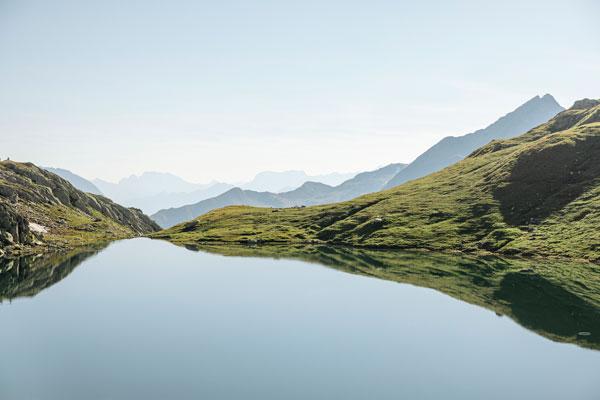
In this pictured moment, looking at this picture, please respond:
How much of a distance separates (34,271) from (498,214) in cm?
13710

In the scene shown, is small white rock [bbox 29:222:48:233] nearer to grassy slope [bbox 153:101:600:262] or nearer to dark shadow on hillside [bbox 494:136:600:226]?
grassy slope [bbox 153:101:600:262]

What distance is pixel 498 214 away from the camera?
14725cm

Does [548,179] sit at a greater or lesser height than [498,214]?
greater

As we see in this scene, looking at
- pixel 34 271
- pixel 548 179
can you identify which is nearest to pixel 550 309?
pixel 548 179

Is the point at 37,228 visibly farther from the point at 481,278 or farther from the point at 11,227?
the point at 481,278

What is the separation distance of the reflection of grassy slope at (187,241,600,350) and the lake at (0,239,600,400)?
1.78 feet

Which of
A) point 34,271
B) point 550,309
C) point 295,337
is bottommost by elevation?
point 550,309

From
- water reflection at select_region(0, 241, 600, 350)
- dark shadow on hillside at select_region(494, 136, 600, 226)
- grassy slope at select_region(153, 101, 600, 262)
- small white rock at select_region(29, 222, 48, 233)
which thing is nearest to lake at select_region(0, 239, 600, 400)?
water reflection at select_region(0, 241, 600, 350)

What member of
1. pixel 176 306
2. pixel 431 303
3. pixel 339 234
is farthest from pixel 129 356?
pixel 339 234

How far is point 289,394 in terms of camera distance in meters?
38.1

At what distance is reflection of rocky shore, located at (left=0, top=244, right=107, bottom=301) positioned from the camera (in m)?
86.9

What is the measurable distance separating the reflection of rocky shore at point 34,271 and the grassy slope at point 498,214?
6629 centimetres

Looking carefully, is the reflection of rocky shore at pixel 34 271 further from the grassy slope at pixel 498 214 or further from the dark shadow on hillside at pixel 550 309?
the dark shadow on hillside at pixel 550 309

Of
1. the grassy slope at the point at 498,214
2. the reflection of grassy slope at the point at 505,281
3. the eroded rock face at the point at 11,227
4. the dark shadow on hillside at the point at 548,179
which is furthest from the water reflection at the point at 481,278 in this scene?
the dark shadow on hillside at the point at 548,179
